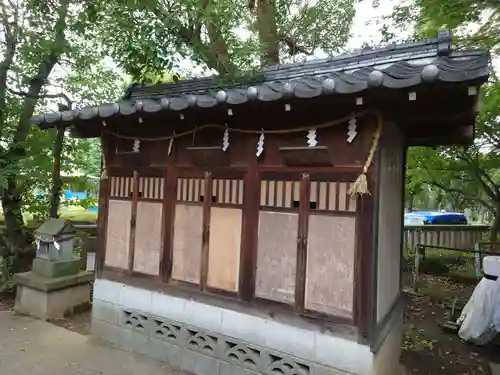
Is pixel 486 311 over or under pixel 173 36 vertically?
under

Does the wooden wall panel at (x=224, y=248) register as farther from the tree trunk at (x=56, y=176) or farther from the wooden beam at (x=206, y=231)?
the tree trunk at (x=56, y=176)

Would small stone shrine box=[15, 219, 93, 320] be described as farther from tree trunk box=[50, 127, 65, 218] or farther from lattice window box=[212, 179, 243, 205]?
lattice window box=[212, 179, 243, 205]

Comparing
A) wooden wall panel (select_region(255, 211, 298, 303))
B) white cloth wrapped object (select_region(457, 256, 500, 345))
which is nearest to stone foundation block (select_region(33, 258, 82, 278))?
wooden wall panel (select_region(255, 211, 298, 303))

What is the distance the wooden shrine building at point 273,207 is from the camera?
378 cm

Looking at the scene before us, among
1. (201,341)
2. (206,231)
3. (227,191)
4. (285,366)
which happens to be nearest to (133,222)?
(206,231)

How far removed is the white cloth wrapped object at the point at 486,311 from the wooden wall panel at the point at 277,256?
16.2 feet

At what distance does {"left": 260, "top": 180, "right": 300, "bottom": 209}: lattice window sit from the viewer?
4.34 metres

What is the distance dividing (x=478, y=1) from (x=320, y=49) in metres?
4.76

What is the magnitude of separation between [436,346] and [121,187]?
639 centimetres

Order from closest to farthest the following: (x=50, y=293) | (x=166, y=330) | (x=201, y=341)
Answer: (x=201, y=341) → (x=166, y=330) → (x=50, y=293)

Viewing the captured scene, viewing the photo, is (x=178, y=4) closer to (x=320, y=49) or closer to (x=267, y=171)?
(x=267, y=171)

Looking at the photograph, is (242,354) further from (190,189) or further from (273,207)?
(190,189)

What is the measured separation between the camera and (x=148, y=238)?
5637 mm

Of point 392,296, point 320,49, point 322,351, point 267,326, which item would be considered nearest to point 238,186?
point 267,326
